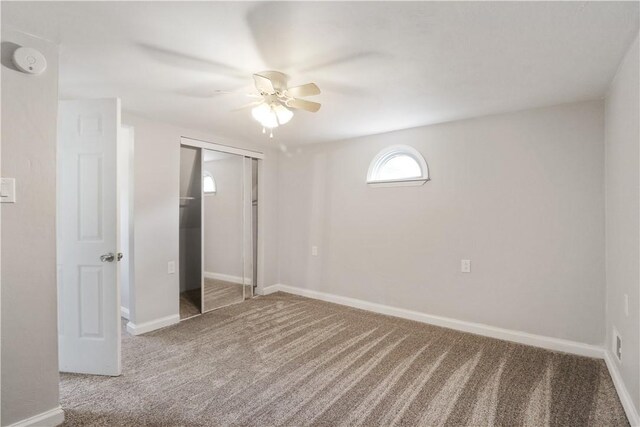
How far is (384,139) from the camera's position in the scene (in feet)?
12.3

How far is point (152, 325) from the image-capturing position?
324cm

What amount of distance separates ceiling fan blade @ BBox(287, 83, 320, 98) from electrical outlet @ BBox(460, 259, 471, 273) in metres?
2.30

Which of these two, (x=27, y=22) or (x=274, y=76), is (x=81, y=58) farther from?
(x=274, y=76)

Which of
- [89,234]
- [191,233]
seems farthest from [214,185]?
[89,234]

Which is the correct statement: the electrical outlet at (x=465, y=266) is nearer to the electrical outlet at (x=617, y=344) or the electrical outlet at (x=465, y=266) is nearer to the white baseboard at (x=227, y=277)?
the electrical outlet at (x=617, y=344)

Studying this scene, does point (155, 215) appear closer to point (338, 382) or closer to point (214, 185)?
point (214, 185)

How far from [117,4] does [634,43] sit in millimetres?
2690

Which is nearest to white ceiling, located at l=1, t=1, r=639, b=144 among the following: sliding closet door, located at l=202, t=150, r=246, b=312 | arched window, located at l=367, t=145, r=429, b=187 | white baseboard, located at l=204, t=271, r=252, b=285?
arched window, located at l=367, t=145, r=429, b=187

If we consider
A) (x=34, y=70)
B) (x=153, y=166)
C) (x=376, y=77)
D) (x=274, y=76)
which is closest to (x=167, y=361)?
(x=153, y=166)

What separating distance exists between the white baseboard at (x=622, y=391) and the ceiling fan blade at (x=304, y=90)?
2.60 meters

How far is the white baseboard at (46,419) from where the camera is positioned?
1702mm

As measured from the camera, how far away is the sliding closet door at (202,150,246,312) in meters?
3.81

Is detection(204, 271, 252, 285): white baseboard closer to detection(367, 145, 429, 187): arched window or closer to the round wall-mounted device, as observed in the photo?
detection(367, 145, 429, 187): arched window

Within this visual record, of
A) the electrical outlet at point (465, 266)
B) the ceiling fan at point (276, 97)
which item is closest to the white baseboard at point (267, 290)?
the electrical outlet at point (465, 266)
